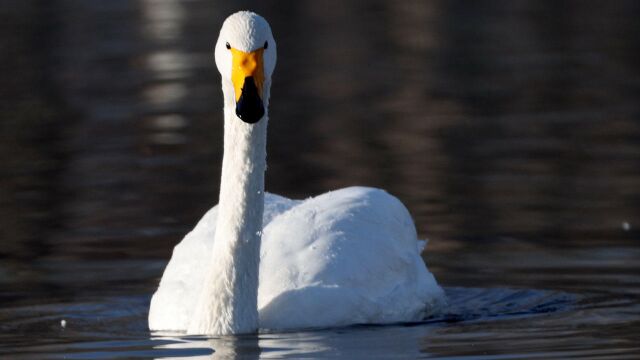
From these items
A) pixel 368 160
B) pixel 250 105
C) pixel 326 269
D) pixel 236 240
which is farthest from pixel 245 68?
pixel 368 160

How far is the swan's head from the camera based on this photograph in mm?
9484

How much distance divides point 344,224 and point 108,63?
1488 centimetres

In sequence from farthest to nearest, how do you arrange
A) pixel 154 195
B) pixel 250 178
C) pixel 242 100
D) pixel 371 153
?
pixel 371 153, pixel 154 195, pixel 250 178, pixel 242 100

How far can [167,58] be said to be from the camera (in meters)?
25.2

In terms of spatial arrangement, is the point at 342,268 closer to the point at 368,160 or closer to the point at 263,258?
the point at 263,258

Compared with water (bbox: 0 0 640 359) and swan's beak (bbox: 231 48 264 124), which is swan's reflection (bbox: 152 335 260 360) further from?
swan's beak (bbox: 231 48 264 124)

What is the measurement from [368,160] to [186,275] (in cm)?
589

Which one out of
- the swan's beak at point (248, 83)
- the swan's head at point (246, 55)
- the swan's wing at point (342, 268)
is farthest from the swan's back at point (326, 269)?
the swan's beak at point (248, 83)

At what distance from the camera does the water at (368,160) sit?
→ 1020 centimetres

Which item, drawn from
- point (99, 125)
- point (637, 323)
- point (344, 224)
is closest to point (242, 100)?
point (344, 224)

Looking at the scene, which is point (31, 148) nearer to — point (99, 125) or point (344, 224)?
point (99, 125)

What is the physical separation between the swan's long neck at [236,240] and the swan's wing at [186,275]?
0.28 m

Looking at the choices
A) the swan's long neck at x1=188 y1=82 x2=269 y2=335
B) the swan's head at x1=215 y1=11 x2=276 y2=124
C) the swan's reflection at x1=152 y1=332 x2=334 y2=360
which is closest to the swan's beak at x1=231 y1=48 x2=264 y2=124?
the swan's head at x1=215 y1=11 x2=276 y2=124

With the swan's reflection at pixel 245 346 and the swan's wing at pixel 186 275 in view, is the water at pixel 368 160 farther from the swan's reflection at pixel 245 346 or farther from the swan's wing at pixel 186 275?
the swan's wing at pixel 186 275
